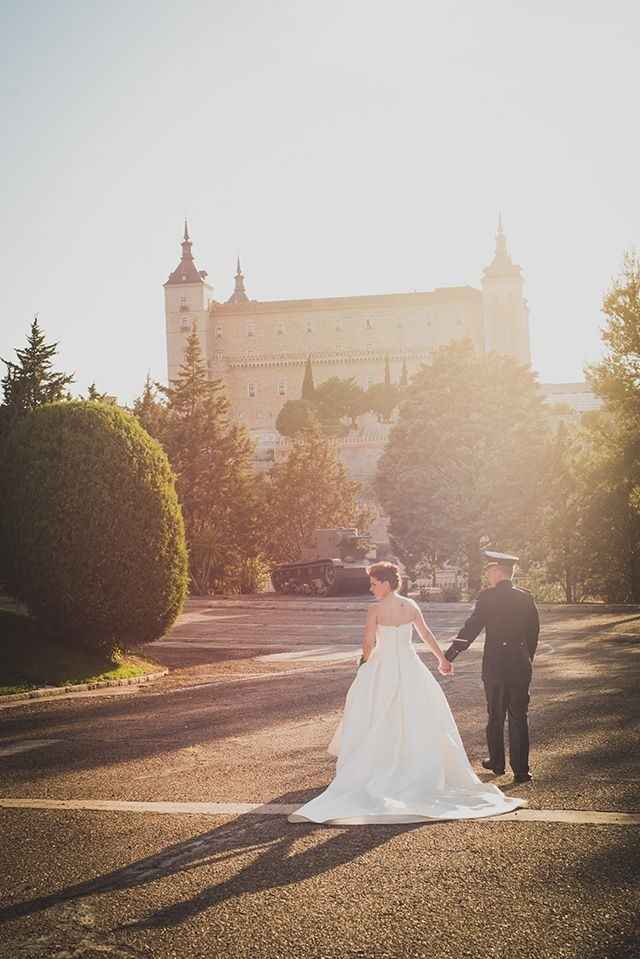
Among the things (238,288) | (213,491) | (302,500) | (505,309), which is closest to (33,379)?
(213,491)

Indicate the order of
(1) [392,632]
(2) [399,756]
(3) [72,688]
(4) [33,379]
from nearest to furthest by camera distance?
(2) [399,756], (1) [392,632], (3) [72,688], (4) [33,379]

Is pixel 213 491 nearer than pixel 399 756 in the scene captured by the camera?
No

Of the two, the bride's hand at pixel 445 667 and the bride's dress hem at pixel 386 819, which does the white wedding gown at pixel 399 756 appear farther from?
the bride's hand at pixel 445 667

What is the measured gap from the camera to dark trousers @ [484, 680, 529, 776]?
9414 millimetres

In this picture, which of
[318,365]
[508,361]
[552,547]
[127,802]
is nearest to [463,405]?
[508,361]

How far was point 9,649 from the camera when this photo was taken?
1884cm

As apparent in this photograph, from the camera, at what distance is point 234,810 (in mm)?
8484

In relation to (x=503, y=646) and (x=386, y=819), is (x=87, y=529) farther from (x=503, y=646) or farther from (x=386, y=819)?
(x=386, y=819)

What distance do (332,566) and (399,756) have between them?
4091cm

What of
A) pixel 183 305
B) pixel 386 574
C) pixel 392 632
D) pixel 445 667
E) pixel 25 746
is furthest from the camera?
pixel 183 305

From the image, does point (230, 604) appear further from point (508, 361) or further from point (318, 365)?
point (318, 365)

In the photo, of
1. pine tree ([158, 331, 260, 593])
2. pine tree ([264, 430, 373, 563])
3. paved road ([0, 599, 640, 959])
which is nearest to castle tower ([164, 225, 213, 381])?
pine tree ([264, 430, 373, 563])

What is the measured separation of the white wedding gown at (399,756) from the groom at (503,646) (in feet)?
3.15

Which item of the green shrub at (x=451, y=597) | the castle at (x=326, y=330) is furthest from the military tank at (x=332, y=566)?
the castle at (x=326, y=330)
